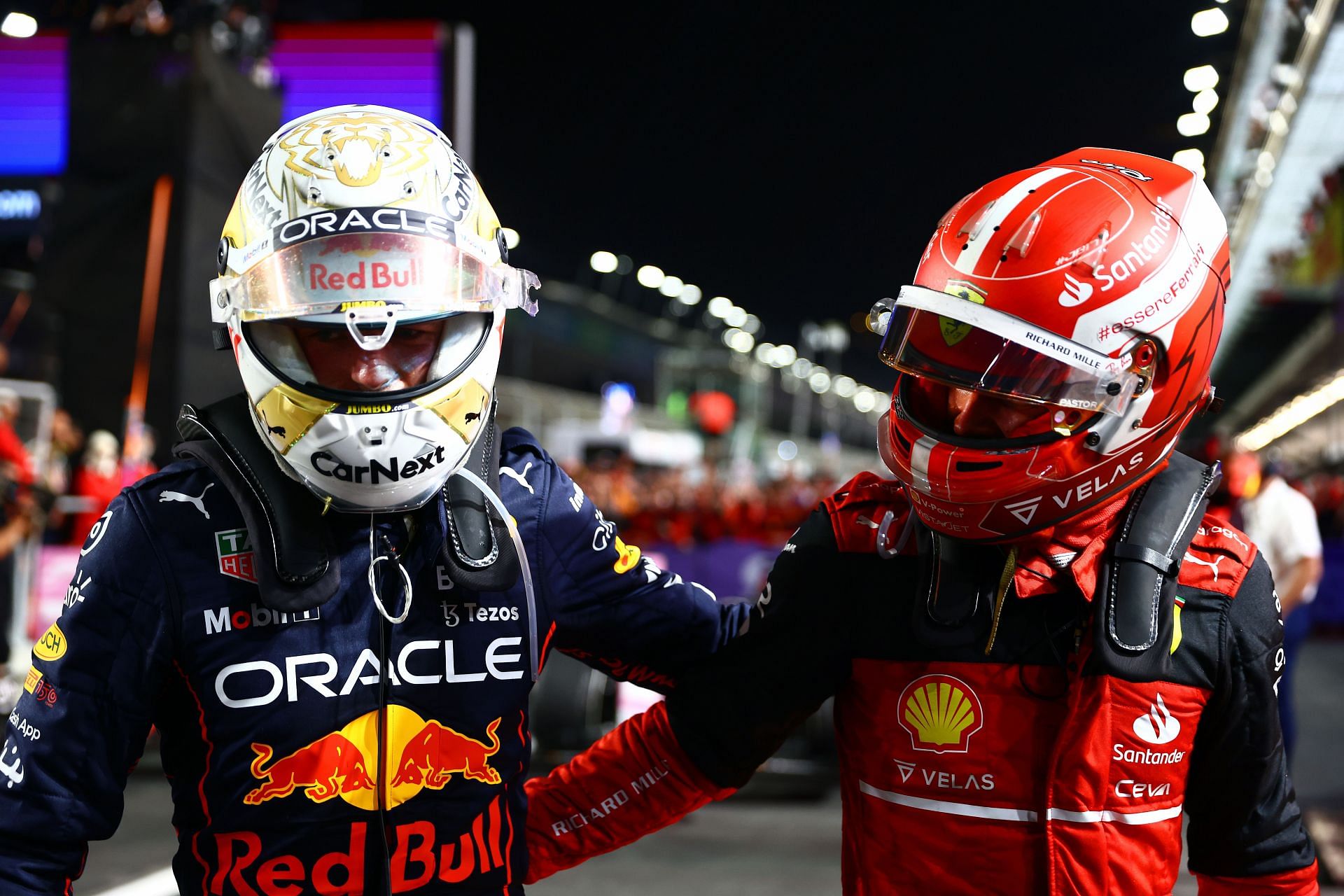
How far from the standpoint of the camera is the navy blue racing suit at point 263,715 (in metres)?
1.42

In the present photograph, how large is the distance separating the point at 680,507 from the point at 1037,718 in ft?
39.2

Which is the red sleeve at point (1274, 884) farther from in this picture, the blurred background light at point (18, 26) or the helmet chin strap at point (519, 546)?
the blurred background light at point (18, 26)

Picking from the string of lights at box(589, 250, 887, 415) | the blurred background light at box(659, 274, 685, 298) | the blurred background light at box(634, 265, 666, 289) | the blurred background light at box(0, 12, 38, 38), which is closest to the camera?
the blurred background light at box(0, 12, 38, 38)

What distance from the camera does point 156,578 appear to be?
4.81 ft

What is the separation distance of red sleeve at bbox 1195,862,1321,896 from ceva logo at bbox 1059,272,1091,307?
2.75 ft

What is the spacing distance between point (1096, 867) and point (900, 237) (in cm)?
504

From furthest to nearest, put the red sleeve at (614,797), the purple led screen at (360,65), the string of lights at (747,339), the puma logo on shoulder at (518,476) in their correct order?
the string of lights at (747,339) → the purple led screen at (360,65) → the red sleeve at (614,797) → the puma logo on shoulder at (518,476)

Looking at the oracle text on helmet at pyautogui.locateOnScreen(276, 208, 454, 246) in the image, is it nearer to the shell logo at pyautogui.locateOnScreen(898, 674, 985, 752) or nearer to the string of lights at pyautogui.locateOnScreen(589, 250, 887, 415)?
the shell logo at pyautogui.locateOnScreen(898, 674, 985, 752)

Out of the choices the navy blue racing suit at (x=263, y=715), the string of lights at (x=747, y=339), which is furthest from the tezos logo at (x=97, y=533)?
the string of lights at (x=747, y=339)

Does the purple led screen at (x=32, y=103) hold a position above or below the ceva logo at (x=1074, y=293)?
below

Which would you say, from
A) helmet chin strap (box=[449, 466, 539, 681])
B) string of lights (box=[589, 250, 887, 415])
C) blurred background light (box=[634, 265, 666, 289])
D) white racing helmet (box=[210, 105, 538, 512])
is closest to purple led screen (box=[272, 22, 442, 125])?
white racing helmet (box=[210, 105, 538, 512])

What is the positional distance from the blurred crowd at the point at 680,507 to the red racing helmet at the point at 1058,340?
1011 centimetres

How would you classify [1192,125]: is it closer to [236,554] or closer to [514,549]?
[514,549]

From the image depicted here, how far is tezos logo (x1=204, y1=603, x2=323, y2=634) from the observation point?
4.86 feet
